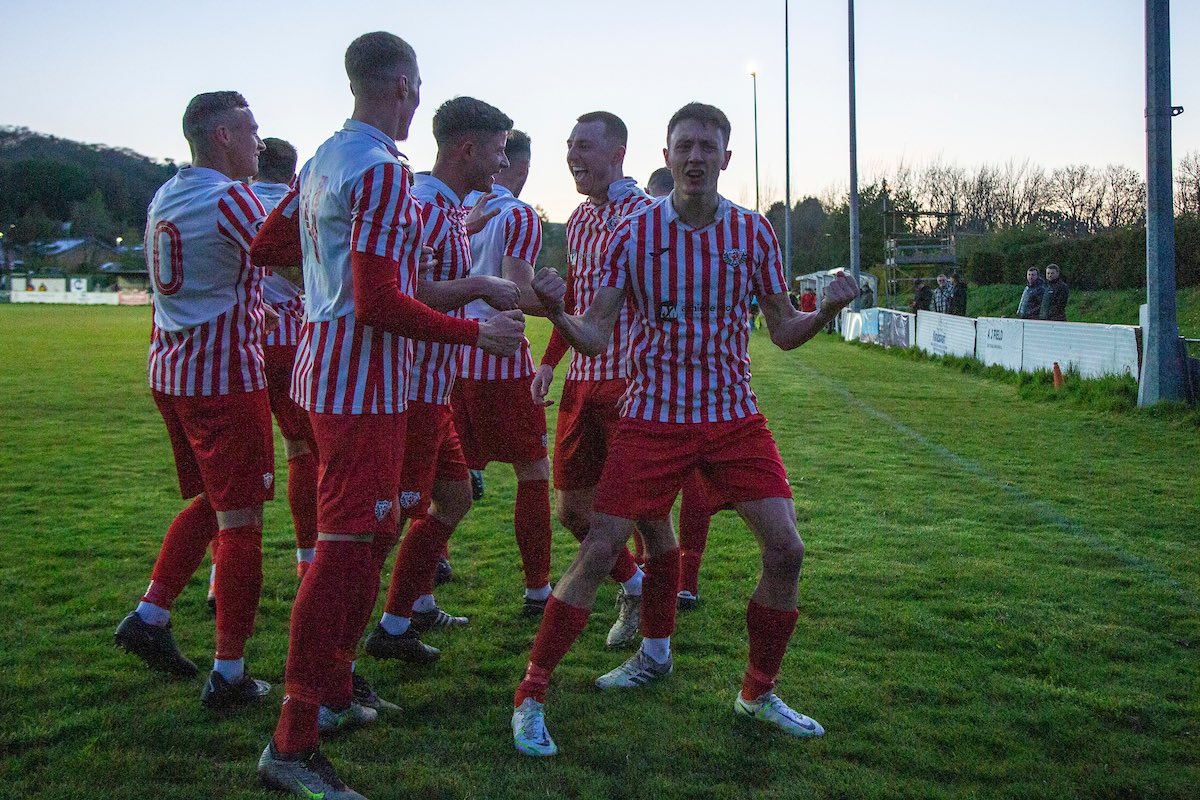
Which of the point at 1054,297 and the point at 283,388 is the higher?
the point at 1054,297

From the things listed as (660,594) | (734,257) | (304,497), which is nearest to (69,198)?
(304,497)

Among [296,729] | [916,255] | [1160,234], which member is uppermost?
[916,255]

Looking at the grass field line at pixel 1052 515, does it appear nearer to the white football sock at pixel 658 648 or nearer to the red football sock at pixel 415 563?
the white football sock at pixel 658 648

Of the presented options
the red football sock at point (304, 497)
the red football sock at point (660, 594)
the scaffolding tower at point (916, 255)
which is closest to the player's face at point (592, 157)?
the red football sock at point (660, 594)

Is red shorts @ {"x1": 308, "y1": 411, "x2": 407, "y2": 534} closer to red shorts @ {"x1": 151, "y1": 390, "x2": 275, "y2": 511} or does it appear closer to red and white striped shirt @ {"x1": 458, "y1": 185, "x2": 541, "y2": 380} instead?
red shorts @ {"x1": 151, "y1": 390, "x2": 275, "y2": 511}

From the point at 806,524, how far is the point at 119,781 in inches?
180

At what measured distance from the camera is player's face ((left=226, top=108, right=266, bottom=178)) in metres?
3.80

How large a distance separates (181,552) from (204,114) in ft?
5.58

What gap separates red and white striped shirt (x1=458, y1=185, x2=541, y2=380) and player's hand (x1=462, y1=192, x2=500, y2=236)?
38 mm

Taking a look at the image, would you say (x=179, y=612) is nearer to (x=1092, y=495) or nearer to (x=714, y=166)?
(x=714, y=166)

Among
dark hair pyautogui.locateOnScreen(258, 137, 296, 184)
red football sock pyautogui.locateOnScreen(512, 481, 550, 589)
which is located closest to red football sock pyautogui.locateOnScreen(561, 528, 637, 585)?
red football sock pyautogui.locateOnScreen(512, 481, 550, 589)

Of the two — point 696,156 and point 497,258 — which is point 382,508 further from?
point 497,258

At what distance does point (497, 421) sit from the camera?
15.2 feet

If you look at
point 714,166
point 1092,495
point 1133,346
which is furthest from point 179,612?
point 1133,346
